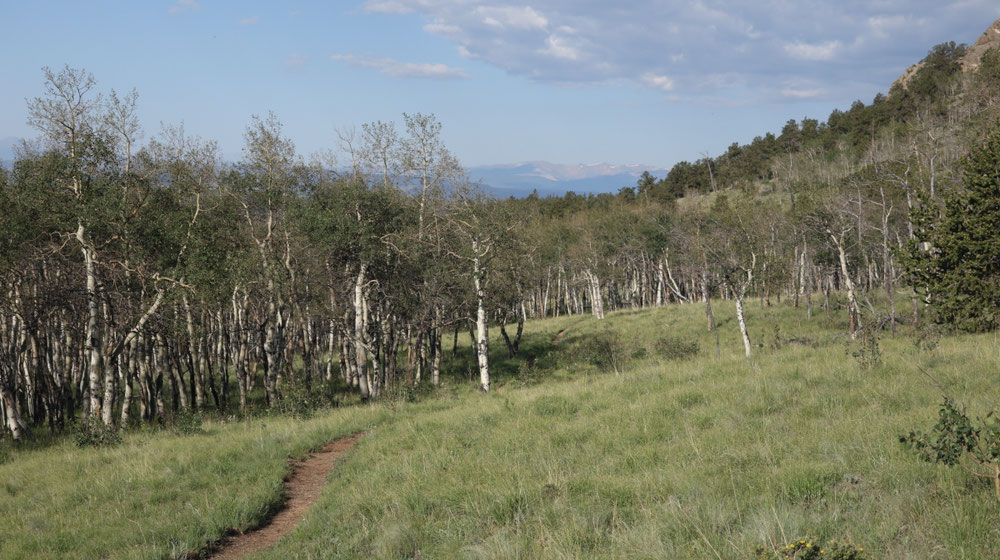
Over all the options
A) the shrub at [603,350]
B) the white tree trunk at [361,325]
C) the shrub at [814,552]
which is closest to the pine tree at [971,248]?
the shrub at [814,552]

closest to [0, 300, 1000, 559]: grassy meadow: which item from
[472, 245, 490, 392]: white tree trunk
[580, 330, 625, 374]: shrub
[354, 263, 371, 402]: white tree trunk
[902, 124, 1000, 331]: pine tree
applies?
[902, 124, 1000, 331]: pine tree

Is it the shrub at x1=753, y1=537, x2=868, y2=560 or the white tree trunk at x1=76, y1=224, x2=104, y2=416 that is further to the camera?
the white tree trunk at x1=76, y1=224, x2=104, y2=416

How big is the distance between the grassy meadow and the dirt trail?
0.97 feet

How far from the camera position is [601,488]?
7.29 metres

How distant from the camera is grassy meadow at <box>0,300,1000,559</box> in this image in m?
5.42

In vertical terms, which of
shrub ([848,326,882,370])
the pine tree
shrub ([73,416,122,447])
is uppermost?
the pine tree

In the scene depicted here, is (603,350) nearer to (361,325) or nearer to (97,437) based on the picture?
(361,325)

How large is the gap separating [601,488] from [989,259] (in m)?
14.8

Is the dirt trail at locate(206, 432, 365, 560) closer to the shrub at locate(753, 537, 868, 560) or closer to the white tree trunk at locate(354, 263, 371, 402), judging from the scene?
the shrub at locate(753, 537, 868, 560)

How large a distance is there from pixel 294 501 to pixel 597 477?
607 centimetres

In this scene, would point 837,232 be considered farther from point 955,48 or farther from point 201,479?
point 955,48

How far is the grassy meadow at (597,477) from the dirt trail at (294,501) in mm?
294

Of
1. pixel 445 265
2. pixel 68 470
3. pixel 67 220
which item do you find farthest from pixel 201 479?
pixel 445 265

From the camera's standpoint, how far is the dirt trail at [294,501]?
335 inches
